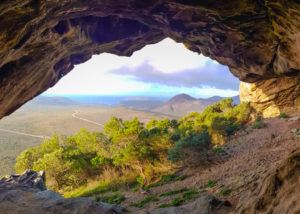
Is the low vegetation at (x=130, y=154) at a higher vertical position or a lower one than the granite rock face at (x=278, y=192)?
lower

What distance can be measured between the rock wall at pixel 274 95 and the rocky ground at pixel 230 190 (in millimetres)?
5478

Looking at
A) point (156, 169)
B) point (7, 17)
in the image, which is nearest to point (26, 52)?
point (7, 17)

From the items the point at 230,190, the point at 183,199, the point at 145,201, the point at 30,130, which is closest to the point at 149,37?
the point at 145,201

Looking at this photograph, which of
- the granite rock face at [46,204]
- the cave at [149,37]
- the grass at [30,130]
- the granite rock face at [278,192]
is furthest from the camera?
the grass at [30,130]

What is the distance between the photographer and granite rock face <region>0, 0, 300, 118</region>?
18922mm

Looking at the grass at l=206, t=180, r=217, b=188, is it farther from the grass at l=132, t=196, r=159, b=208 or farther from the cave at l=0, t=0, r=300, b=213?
the cave at l=0, t=0, r=300, b=213

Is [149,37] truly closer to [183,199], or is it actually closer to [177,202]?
[183,199]

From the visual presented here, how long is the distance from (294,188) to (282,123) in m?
30.4

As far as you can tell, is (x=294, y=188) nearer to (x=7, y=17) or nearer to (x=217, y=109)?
(x=7, y=17)

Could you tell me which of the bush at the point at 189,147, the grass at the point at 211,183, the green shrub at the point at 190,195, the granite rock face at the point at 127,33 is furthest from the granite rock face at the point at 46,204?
the bush at the point at 189,147

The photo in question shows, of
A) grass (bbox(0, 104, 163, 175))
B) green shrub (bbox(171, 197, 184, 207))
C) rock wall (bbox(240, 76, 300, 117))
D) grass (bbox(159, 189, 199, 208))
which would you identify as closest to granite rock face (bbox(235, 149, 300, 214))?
green shrub (bbox(171, 197, 184, 207))

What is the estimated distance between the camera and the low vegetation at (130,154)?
35.2 metres

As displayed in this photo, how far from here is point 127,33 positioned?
1196 inches

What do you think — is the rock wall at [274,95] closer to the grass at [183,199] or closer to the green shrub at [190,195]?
the green shrub at [190,195]
